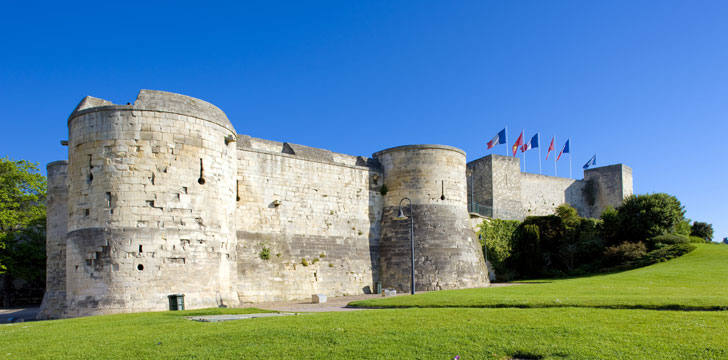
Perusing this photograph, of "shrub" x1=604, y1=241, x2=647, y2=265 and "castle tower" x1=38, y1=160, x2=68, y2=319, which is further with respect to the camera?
"shrub" x1=604, y1=241, x2=647, y2=265

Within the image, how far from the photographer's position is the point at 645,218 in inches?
1535

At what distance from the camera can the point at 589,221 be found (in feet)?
140

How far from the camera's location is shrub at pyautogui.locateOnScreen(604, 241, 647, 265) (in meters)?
36.4

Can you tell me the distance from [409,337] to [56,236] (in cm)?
2167

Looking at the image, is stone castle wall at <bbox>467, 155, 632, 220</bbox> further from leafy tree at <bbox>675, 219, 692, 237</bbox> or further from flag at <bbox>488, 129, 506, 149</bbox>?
leafy tree at <bbox>675, 219, 692, 237</bbox>

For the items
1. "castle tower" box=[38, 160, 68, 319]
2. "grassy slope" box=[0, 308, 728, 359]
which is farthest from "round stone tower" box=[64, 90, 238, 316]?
"grassy slope" box=[0, 308, 728, 359]

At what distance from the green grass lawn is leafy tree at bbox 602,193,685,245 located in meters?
25.7

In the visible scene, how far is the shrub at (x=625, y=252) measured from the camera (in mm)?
36406

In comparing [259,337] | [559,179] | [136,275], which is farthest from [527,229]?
[259,337]

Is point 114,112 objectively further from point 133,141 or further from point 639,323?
point 639,323

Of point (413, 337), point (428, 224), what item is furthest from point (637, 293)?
point (428, 224)

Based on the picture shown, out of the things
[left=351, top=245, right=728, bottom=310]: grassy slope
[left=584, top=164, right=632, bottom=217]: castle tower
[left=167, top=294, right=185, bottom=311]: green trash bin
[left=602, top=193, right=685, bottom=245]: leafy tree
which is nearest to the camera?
[left=351, top=245, right=728, bottom=310]: grassy slope

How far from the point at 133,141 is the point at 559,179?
42.5 m

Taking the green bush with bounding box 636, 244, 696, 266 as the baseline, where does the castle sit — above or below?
above
